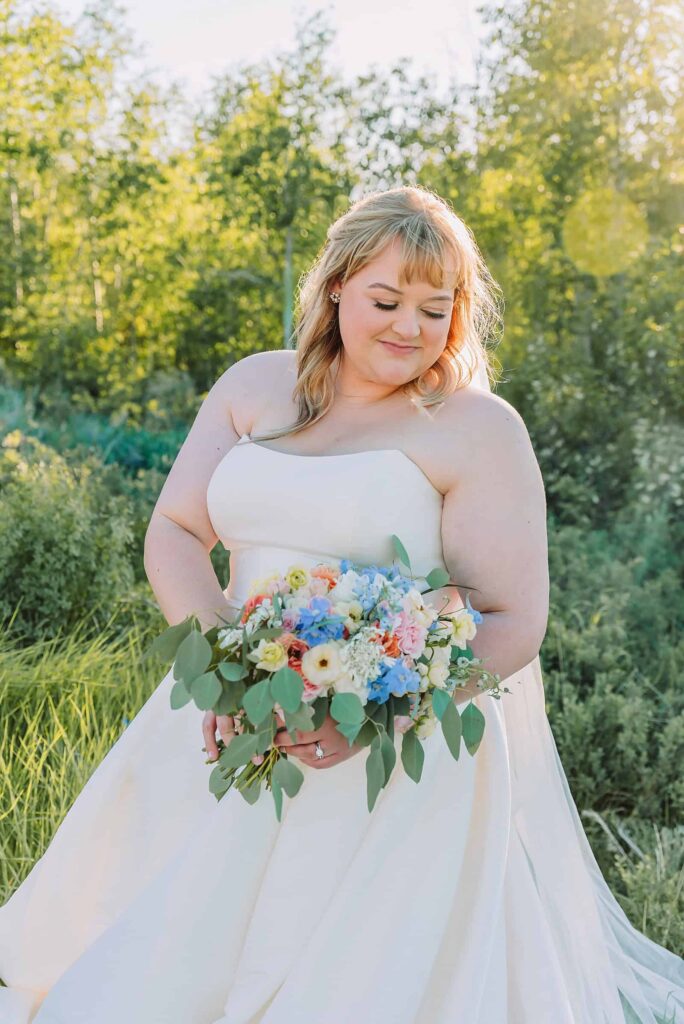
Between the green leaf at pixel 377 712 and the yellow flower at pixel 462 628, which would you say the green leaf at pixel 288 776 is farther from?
the yellow flower at pixel 462 628

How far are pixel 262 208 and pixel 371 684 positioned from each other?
6.86 metres

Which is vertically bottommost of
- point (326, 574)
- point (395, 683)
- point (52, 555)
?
point (52, 555)

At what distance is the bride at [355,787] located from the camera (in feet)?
8.27

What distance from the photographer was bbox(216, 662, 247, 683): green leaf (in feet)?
6.89

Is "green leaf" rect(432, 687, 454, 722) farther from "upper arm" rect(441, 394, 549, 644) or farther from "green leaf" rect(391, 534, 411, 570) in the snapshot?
"upper arm" rect(441, 394, 549, 644)

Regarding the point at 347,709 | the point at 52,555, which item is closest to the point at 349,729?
the point at 347,709

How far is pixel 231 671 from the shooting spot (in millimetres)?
2107

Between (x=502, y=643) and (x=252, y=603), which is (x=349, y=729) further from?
(x=502, y=643)

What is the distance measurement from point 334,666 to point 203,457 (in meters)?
1.01

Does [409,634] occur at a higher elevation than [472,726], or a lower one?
higher

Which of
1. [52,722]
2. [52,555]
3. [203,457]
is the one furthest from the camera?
[52,555]

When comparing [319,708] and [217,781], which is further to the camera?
[217,781]

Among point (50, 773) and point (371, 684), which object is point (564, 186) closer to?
point (50, 773)

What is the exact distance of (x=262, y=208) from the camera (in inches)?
332
